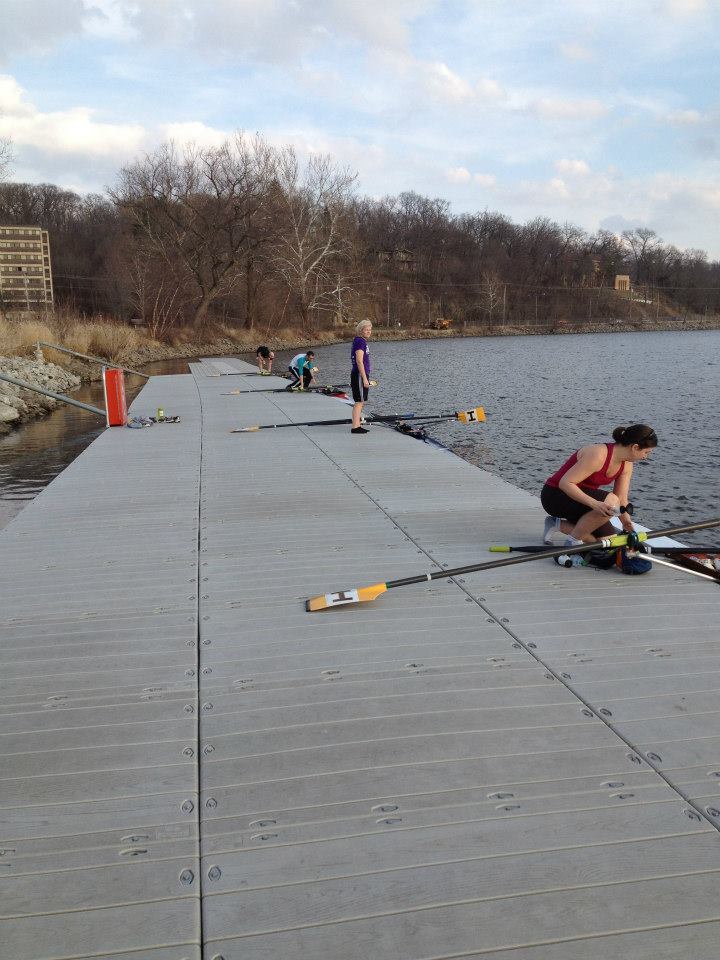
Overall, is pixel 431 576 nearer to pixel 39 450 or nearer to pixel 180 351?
pixel 39 450

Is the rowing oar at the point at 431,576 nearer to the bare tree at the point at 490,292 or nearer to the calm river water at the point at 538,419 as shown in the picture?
the calm river water at the point at 538,419

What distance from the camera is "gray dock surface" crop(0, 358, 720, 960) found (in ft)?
7.73

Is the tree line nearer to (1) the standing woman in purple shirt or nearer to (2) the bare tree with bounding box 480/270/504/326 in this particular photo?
(2) the bare tree with bounding box 480/270/504/326

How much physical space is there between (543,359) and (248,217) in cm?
2242

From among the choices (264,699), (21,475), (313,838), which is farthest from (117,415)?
(313,838)

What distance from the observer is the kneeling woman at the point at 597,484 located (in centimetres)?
548

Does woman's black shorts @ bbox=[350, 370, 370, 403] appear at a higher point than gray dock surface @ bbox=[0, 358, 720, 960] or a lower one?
higher

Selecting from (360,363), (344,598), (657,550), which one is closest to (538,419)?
(360,363)

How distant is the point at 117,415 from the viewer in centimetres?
1375

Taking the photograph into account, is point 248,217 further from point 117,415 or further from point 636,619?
point 636,619

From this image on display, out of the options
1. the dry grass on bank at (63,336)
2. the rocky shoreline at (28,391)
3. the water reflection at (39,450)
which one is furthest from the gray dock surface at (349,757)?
the dry grass on bank at (63,336)

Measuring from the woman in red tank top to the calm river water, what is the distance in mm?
5095

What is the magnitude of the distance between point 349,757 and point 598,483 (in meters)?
3.41

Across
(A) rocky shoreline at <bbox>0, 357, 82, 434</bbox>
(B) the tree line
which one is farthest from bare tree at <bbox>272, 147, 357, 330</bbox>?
(A) rocky shoreline at <bbox>0, 357, 82, 434</bbox>
